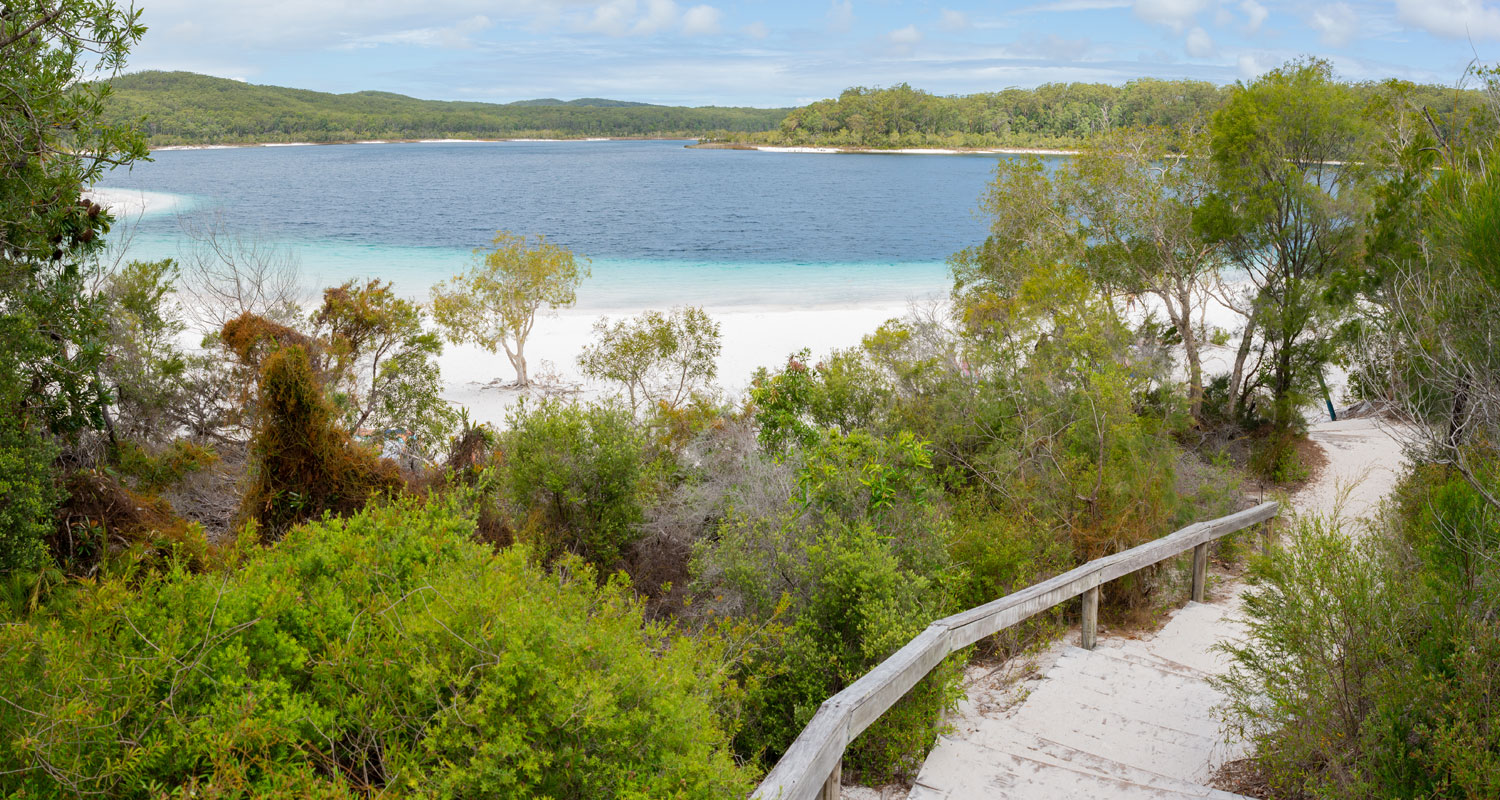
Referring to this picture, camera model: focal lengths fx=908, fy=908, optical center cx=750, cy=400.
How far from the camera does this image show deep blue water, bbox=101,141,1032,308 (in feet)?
142

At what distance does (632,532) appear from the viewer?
8.57 meters

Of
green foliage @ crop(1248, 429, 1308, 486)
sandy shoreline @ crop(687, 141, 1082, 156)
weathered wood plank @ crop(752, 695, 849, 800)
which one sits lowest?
green foliage @ crop(1248, 429, 1308, 486)

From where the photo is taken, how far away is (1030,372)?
35.6 feet

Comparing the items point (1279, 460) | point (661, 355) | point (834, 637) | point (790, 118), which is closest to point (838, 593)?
point (834, 637)

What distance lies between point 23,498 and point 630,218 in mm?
66280

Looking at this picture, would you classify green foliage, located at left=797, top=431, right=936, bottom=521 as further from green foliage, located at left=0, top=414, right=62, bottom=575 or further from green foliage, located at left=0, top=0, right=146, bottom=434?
green foliage, located at left=0, top=0, right=146, bottom=434

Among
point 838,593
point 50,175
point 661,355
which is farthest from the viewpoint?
point 661,355

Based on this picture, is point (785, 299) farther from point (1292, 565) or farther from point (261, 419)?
point (1292, 565)

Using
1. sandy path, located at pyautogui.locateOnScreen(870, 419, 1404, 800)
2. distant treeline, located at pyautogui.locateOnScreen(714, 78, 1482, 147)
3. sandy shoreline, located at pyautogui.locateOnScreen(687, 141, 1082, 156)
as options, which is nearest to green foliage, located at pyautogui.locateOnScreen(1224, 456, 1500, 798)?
sandy path, located at pyautogui.locateOnScreen(870, 419, 1404, 800)

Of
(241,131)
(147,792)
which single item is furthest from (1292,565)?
(241,131)

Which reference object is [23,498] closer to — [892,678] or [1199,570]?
[892,678]

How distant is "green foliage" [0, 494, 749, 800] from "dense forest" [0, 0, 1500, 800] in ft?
0.06

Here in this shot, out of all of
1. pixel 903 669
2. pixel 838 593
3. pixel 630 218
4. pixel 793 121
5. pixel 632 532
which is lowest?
pixel 632 532

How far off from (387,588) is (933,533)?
3.77m
